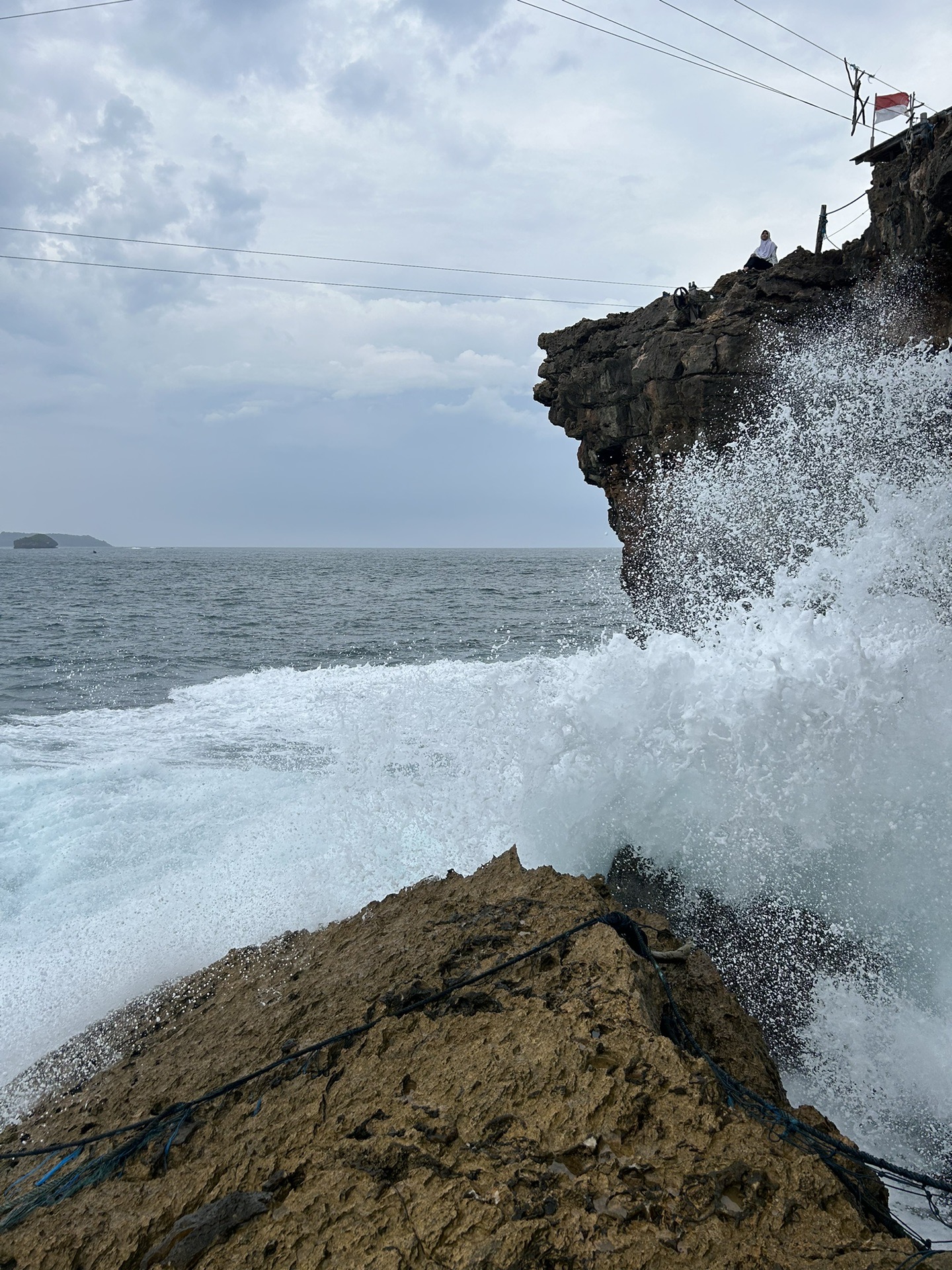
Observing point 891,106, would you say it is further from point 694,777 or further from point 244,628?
point 244,628

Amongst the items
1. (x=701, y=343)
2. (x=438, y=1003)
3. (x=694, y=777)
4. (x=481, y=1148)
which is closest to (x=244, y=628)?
(x=701, y=343)

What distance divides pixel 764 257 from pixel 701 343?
2317 mm

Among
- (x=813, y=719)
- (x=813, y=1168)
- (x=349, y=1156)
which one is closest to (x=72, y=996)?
(x=349, y=1156)

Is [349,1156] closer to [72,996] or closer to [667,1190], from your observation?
[667,1190]

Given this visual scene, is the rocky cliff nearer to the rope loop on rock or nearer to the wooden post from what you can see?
the wooden post

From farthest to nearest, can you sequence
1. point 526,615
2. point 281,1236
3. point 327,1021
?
point 526,615, point 327,1021, point 281,1236

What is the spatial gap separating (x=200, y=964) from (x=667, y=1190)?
12.5 ft

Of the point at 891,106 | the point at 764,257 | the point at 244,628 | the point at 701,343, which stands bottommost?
the point at 244,628

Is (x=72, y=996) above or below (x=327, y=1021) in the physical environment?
below

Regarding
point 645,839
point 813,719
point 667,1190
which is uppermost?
point 813,719

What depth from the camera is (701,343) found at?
12500 mm

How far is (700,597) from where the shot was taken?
1315 cm

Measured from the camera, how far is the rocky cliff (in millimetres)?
9953

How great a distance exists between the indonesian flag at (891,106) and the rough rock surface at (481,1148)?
1375 centimetres
